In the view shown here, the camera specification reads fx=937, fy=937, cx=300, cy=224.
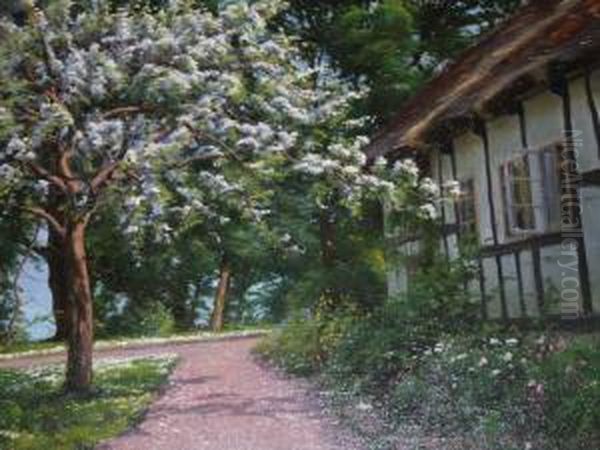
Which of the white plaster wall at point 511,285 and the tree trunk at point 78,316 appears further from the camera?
the tree trunk at point 78,316

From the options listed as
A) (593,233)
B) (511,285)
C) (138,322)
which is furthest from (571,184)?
(138,322)

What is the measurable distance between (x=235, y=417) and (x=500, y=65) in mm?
6933

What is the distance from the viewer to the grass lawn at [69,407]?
39.1 ft

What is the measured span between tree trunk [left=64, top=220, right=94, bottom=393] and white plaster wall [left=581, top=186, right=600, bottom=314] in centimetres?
791

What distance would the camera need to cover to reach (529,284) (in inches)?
563

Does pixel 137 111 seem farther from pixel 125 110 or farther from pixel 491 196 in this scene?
pixel 491 196

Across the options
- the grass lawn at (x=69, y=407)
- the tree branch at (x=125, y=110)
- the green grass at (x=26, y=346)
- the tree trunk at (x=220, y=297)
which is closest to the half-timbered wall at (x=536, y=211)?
the tree branch at (x=125, y=110)

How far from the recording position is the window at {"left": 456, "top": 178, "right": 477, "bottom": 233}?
53.9 ft

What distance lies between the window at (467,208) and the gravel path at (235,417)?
4.08m

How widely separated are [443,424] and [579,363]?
1.93m

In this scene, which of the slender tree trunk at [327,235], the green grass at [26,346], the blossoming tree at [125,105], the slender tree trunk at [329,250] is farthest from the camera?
the green grass at [26,346]

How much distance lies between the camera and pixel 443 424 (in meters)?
10.6

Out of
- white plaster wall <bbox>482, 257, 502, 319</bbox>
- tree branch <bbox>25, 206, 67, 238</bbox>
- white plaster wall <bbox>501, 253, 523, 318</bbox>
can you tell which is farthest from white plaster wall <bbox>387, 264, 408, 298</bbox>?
tree branch <bbox>25, 206, 67, 238</bbox>

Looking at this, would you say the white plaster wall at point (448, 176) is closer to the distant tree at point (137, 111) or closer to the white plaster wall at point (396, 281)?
the white plaster wall at point (396, 281)
